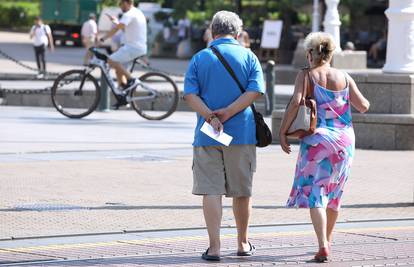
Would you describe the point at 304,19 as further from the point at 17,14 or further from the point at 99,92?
the point at 99,92

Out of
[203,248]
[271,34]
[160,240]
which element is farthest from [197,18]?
[203,248]

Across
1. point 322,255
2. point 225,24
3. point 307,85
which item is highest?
point 225,24

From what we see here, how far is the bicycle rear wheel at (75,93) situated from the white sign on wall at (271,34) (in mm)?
22071

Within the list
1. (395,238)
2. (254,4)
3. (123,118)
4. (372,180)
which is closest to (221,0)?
(254,4)

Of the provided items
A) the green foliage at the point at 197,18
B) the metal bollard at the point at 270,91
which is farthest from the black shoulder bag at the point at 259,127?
the green foliage at the point at 197,18

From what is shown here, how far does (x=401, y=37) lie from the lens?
16.9 meters

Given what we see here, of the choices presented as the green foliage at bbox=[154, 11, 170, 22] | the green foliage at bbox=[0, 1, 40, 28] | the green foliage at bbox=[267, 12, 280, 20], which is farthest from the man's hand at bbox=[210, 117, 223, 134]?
the green foliage at bbox=[0, 1, 40, 28]

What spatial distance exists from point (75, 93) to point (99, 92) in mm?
438

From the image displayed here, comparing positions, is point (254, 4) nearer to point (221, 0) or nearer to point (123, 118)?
point (221, 0)

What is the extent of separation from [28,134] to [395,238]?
831cm

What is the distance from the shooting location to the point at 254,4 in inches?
1896

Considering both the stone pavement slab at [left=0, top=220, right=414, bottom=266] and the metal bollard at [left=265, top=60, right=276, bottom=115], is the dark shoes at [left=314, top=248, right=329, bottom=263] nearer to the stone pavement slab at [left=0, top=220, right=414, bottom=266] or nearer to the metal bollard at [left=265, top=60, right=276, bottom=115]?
the stone pavement slab at [left=0, top=220, right=414, bottom=266]

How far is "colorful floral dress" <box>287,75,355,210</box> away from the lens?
8570mm

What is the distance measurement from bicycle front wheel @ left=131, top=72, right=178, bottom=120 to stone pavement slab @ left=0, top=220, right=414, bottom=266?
9162 mm
